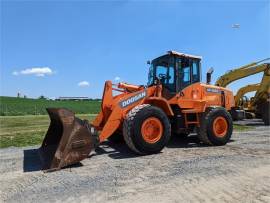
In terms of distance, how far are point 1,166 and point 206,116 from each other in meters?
5.61

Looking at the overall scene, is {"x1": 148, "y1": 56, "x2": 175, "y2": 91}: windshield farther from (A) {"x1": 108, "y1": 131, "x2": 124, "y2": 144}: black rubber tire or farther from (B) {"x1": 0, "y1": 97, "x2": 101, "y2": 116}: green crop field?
(B) {"x1": 0, "y1": 97, "x2": 101, "y2": 116}: green crop field

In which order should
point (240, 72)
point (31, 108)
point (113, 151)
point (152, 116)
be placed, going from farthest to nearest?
point (31, 108)
point (240, 72)
point (113, 151)
point (152, 116)

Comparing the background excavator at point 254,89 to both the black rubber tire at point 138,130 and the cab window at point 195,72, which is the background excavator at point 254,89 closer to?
the cab window at point 195,72

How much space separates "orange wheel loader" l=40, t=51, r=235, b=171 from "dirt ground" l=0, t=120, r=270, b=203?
0.40m

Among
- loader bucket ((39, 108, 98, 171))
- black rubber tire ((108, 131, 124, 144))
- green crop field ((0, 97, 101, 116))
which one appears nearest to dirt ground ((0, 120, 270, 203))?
loader bucket ((39, 108, 98, 171))

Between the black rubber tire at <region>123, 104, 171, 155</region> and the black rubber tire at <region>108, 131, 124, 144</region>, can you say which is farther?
the black rubber tire at <region>108, 131, 124, 144</region>

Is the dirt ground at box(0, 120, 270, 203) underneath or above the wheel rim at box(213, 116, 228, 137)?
underneath

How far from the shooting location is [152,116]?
325 inches

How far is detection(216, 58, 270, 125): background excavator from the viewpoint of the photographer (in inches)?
703

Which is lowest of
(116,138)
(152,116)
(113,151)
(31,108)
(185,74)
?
(113,151)

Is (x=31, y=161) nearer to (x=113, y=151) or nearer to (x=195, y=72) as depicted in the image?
(x=113, y=151)

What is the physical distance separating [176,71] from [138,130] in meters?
2.48

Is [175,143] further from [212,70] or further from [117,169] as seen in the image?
[117,169]

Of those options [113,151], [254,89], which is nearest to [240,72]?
[254,89]
